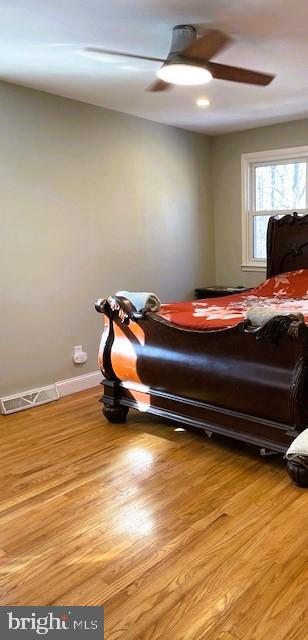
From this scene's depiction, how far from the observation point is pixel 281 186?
209 inches

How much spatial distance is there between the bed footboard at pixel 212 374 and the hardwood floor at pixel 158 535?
0.75 ft

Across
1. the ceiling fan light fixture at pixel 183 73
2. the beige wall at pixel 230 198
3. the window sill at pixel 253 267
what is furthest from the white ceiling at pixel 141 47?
the window sill at pixel 253 267

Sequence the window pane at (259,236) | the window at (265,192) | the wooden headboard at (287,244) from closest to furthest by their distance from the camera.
Answer: 1. the wooden headboard at (287,244)
2. the window at (265,192)
3. the window pane at (259,236)

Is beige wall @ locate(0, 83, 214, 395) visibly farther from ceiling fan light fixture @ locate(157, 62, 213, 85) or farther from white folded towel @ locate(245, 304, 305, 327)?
white folded towel @ locate(245, 304, 305, 327)

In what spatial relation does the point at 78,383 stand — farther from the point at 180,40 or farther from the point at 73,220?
the point at 180,40

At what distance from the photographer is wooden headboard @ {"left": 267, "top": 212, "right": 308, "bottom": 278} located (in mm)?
4754

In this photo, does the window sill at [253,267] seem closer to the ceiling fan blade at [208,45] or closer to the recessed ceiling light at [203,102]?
the recessed ceiling light at [203,102]

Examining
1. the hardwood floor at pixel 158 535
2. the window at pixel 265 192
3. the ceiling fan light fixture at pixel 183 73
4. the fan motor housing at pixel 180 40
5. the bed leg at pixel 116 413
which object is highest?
the fan motor housing at pixel 180 40

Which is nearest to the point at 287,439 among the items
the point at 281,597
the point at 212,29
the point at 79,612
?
the point at 281,597

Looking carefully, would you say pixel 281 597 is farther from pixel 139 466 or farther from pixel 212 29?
pixel 212 29

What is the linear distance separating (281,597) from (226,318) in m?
1.65

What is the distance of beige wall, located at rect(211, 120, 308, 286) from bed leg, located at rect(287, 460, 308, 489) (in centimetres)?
337

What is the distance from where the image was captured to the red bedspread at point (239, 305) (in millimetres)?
3021

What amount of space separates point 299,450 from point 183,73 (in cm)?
205
